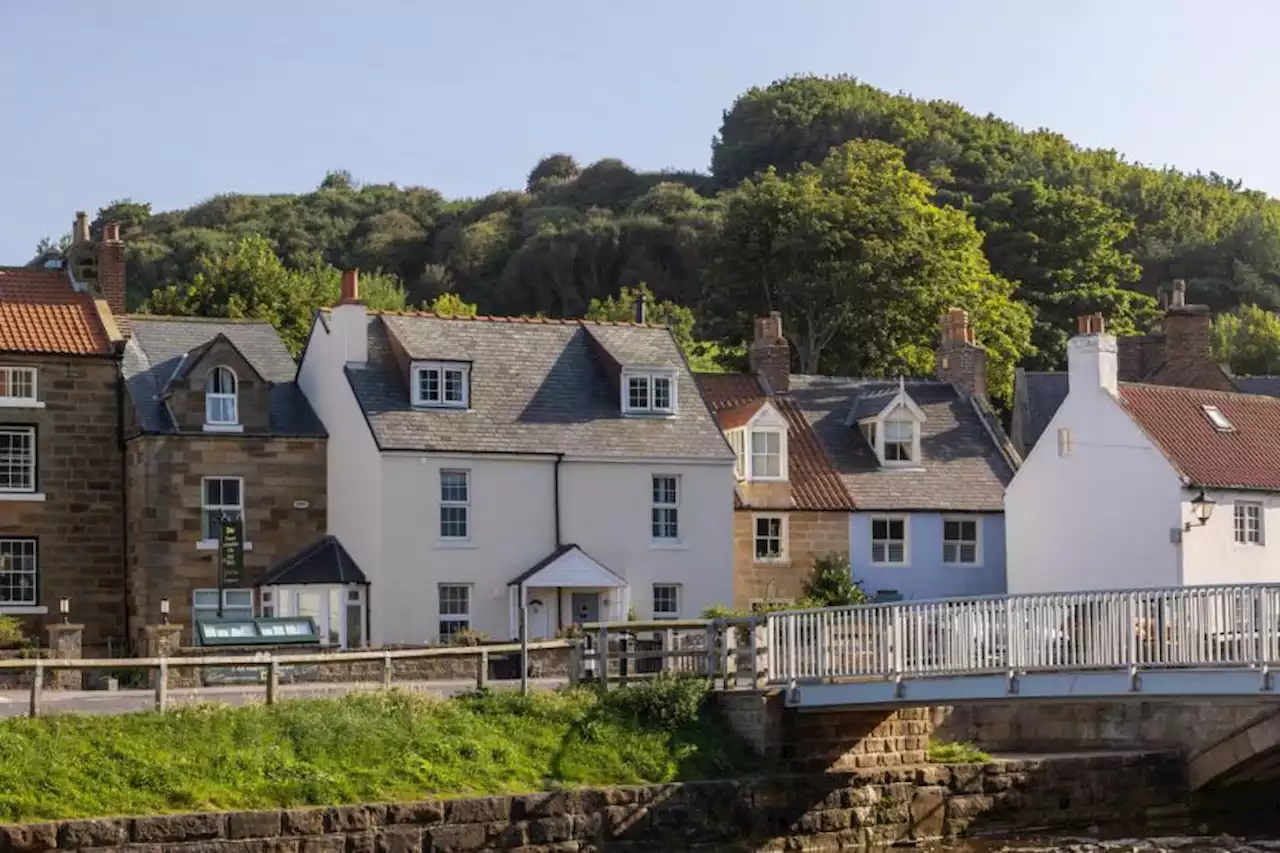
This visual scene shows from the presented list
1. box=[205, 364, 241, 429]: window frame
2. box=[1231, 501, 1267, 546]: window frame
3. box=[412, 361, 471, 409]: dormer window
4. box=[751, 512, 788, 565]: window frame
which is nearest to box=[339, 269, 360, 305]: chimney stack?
box=[412, 361, 471, 409]: dormer window

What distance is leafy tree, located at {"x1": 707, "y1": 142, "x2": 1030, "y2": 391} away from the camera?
2872 inches

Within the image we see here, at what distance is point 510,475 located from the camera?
51594 mm

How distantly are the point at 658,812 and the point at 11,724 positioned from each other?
947 cm

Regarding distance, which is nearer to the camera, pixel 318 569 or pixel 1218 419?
pixel 318 569

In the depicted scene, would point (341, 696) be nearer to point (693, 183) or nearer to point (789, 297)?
point (789, 297)

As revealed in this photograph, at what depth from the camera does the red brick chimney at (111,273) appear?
53.9 m

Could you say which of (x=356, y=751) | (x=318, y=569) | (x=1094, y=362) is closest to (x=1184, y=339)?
(x=1094, y=362)

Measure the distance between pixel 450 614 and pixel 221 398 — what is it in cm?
701

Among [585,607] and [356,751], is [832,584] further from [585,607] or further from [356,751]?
[356,751]

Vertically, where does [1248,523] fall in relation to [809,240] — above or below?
below

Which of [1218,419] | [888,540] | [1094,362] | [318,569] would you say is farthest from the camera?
[888,540]

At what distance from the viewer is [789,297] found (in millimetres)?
75188

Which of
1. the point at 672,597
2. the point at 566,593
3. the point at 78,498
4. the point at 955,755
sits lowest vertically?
the point at 955,755

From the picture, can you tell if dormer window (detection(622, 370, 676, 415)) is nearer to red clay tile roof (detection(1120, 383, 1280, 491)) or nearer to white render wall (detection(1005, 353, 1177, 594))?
white render wall (detection(1005, 353, 1177, 594))
